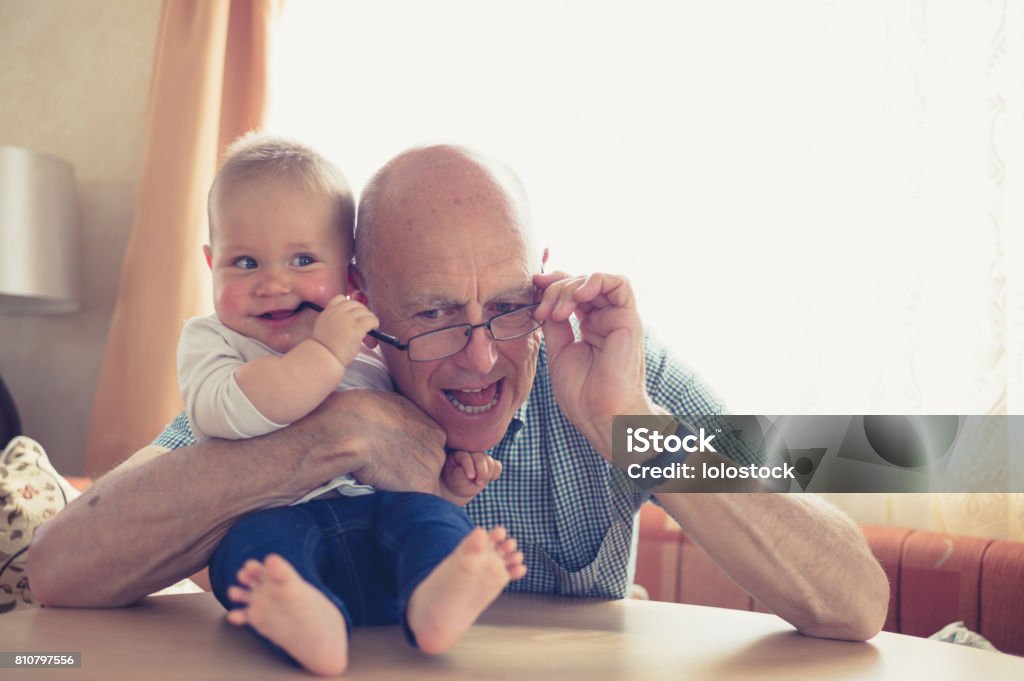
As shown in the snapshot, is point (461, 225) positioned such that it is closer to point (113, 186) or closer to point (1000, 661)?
point (1000, 661)

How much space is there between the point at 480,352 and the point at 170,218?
2271mm

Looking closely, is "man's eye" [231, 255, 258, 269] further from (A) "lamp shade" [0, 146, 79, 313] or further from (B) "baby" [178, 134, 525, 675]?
(A) "lamp shade" [0, 146, 79, 313]

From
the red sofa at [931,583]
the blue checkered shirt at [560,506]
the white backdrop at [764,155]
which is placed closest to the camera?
the blue checkered shirt at [560,506]

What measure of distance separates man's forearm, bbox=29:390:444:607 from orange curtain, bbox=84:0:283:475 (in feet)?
6.71

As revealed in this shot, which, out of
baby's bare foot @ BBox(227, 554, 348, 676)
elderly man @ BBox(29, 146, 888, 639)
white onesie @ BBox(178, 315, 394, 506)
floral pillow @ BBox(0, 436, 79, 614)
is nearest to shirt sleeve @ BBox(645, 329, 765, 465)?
elderly man @ BBox(29, 146, 888, 639)

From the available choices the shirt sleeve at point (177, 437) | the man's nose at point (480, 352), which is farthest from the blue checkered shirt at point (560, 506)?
the man's nose at point (480, 352)

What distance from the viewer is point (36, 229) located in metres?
3.09

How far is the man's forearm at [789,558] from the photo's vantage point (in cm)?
121

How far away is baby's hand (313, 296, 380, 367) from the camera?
1.13 metres

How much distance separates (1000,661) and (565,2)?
8.47 ft

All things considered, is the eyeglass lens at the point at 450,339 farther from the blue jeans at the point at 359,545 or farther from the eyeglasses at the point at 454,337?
the blue jeans at the point at 359,545

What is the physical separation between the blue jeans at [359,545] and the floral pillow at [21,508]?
0.87 m

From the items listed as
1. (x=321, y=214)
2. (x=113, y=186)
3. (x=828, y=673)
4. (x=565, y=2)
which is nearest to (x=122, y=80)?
(x=113, y=186)

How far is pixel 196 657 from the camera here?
927 millimetres
